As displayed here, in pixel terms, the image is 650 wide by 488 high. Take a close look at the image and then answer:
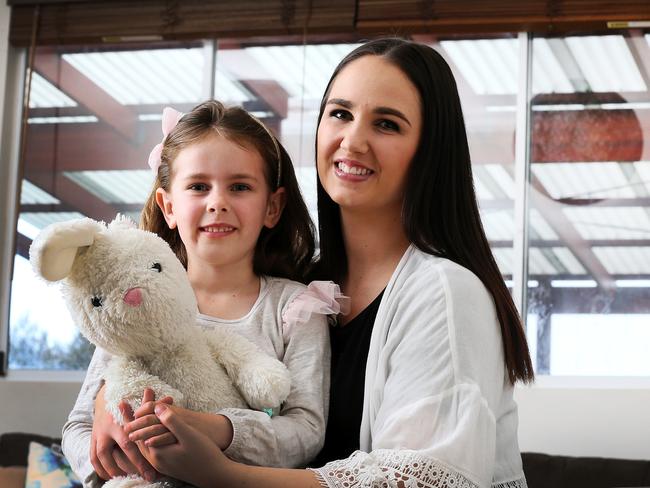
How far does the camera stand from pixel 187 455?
1.30 meters

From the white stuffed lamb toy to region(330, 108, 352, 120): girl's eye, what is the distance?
430 mm

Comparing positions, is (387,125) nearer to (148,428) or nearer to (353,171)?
(353,171)

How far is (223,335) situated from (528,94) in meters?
2.58

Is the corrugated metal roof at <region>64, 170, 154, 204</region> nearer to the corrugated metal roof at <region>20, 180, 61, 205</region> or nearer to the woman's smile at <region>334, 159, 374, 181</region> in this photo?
the corrugated metal roof at <region>20, 180, 61, 205</region>

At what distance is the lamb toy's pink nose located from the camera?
1335 mm

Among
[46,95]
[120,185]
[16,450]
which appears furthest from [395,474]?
[46,95]

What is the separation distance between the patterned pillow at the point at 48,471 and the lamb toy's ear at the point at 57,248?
7.16 feet

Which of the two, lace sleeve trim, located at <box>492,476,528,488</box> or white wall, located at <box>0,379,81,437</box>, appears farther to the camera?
white wall, located at <box>0,379,81,437</box>

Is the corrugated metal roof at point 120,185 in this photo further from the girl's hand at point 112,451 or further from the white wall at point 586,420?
the girl's hand at point 112,451

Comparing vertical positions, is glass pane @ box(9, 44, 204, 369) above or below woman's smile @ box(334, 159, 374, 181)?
above

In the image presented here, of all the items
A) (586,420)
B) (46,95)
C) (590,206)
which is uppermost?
(46,95)

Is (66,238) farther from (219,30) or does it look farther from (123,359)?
(219,30)

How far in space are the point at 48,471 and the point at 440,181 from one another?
219 centimetres

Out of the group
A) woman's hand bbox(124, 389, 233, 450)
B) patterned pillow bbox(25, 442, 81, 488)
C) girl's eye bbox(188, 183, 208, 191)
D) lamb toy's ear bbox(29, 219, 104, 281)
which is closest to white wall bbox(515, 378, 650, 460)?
patterned pillow bbox(25, 442, 81, 488)
